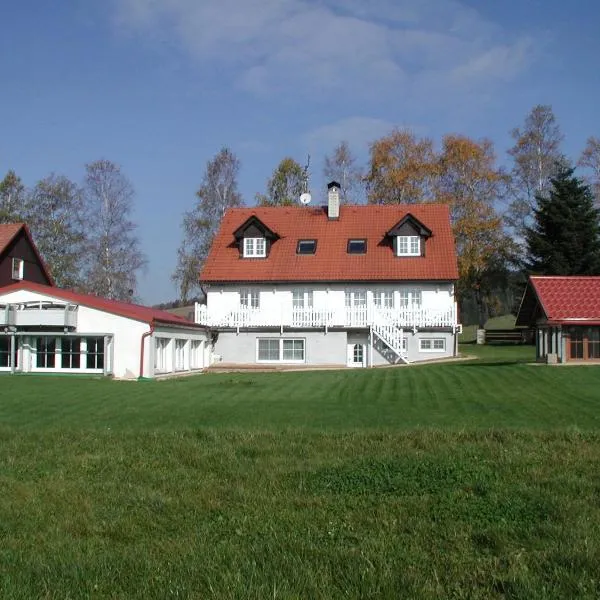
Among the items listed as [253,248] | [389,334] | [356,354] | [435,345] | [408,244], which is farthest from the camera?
[253,248]

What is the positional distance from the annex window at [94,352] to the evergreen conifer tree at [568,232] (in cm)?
2535

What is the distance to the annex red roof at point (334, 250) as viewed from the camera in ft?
125

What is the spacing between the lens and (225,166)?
166 feet

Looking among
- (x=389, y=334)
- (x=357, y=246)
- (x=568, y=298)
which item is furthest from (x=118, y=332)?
(x=568, y=298)

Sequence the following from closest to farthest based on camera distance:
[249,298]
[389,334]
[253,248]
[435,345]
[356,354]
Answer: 1. [389,334]
2. [435,345]
3. [356,354]
4. [249,298]
5. [253,248]

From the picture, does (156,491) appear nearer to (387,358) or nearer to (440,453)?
(440,453)

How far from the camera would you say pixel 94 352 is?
30250 mm

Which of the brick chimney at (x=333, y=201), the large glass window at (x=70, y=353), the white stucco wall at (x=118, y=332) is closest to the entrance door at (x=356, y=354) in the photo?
the brick chimney at (x=333, y=201)

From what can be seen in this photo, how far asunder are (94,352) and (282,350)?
34.1ft

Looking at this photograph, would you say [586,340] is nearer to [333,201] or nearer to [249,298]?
[249,298]

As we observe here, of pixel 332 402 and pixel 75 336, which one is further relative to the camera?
pixel 75 336

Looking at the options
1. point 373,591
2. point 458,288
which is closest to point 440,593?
point 373,591

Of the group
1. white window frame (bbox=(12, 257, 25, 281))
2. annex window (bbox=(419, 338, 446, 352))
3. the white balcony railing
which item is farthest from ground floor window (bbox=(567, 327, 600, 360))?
white window frame (bbox=(12, 257, 25, 281))

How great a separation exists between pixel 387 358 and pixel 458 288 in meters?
14.8
